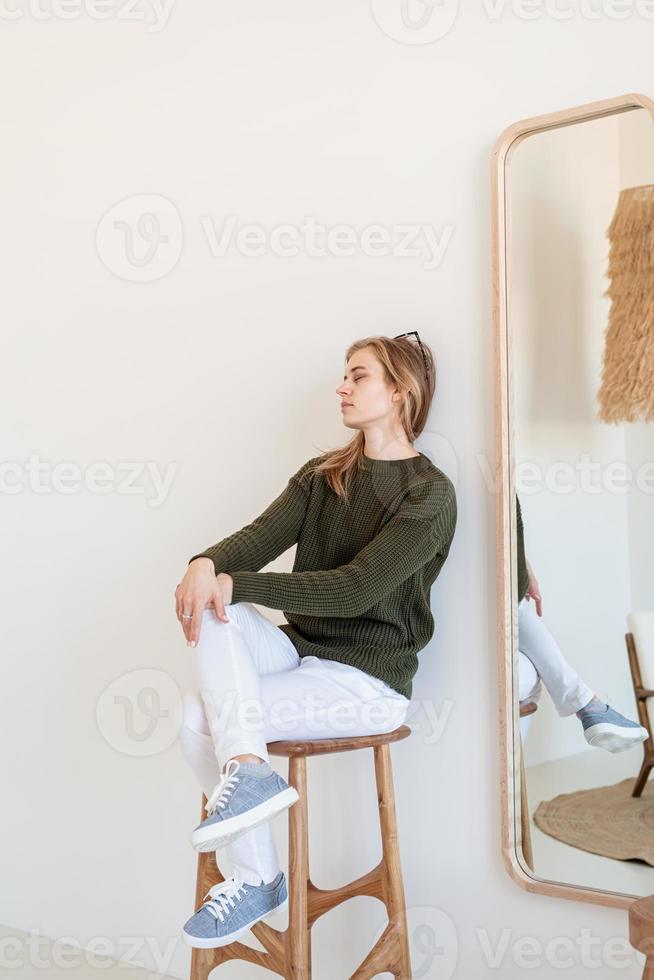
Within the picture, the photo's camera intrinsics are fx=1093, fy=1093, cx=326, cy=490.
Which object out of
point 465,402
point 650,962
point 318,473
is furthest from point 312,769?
point 650,962

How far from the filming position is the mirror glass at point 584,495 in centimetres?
175

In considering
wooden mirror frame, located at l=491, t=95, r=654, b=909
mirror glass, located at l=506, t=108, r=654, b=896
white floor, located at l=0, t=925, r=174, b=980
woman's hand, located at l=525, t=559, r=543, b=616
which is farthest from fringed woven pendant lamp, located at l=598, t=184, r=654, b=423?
white floor, located at l=0, t=925, r=174, b=980

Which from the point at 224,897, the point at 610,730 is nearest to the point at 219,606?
the point at 224,897

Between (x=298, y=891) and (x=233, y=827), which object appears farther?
(x=298, y=891)

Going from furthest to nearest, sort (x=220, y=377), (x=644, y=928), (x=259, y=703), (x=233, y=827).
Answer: (x=220, y=377), (x=259, y=703), (x=233, y=827), (x=644, y=928)

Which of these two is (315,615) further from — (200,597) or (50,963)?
(50,963)

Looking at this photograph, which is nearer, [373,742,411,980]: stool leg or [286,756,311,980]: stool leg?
[286,756,311,980]: stool leg

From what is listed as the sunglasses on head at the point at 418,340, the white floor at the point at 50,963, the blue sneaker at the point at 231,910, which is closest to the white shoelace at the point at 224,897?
the blue sneaker at the point at 231,910

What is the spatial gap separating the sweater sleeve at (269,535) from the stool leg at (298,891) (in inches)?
14.8

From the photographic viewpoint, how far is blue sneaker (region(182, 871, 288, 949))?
1.58 m

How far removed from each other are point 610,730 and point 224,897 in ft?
2.16

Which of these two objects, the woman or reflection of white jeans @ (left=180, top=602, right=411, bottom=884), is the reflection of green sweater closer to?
the woman

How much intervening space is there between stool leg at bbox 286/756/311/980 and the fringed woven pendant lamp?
2.53 ft

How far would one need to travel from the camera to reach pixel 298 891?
1705mm
